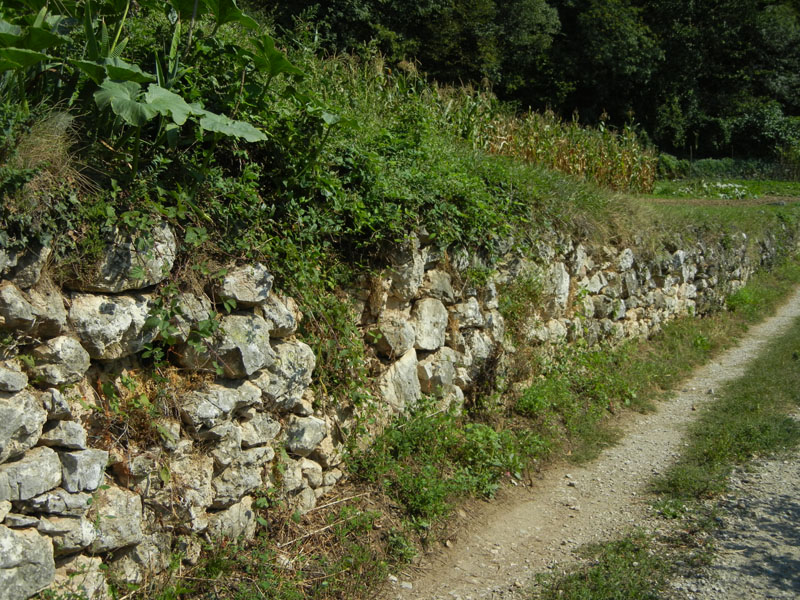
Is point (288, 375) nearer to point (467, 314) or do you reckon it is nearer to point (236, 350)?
point (236, 350)

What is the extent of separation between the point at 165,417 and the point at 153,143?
167 centimetres

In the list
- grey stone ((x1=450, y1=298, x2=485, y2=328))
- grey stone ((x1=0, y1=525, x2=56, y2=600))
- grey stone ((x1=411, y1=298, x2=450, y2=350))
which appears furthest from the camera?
grey stone ((x1=450, y1=298, x2=485, y2=328))

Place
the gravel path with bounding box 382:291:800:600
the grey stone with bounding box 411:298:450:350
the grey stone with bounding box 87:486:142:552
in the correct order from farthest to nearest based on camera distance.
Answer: the grey stone with bounding box 411:298:450:350 < the gravel path with bounding box 382:291:800:600 < the grey stone with bounding box 87:486:142:552

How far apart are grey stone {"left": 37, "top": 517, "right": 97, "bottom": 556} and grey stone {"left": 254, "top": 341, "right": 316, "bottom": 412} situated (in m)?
1.39

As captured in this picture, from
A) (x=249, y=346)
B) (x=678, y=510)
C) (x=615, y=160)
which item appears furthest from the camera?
(x=615, y=160)

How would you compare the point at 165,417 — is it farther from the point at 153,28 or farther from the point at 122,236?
the point at 153,28

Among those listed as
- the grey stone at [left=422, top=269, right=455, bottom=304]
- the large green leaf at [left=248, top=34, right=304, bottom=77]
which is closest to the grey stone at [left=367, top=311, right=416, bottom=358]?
the grey stone at [left=422, top=269, right=455, bottom=304]

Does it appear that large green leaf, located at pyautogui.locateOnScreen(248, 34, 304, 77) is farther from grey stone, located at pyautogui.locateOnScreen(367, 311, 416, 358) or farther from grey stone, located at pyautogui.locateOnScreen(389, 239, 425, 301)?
grey stone, located at pyautogui.locateOnScreen(367, 311, 416, 358)

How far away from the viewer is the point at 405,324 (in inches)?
235

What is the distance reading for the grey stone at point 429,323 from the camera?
6.20 metres

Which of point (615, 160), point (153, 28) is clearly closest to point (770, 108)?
point (615, 160)

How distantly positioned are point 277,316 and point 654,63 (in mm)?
27656

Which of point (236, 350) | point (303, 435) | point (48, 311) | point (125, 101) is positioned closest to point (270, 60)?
point (125, 101)

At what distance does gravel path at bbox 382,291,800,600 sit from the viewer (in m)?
4.81
